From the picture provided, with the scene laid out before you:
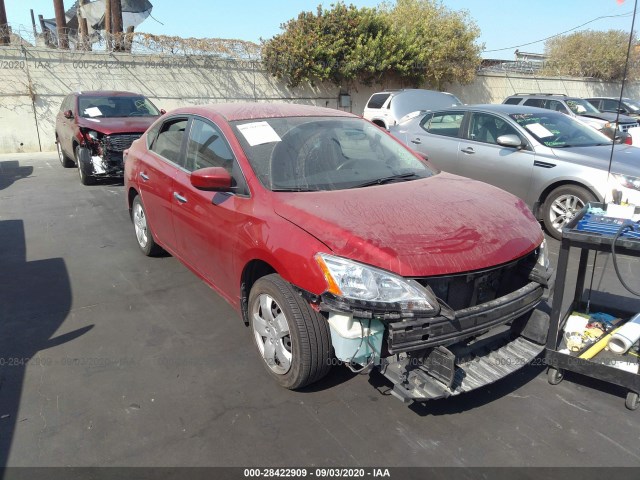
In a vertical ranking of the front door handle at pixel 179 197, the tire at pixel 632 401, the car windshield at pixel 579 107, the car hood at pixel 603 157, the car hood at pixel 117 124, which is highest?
the car windshield at pixel 579 107

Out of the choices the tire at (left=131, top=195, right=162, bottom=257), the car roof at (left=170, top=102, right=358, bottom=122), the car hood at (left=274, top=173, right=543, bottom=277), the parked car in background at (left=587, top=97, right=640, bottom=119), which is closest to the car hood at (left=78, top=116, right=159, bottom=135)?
the tire at (left=131, top=195, right=162, bottom=257)

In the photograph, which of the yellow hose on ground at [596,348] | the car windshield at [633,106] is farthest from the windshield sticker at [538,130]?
the car windshield at [633,106]

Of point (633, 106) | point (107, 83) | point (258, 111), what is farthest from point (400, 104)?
point (633, 106)

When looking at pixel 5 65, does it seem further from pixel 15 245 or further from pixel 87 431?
pixel 87 431

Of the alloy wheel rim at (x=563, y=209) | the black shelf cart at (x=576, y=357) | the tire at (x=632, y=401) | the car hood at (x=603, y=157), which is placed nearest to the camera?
the black shelf cart at (x=576, y=357)

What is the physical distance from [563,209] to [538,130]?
1.24 m

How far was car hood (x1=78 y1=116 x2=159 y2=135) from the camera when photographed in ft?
28.6

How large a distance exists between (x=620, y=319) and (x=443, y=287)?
1794 millimetres

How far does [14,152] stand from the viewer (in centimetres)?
1417

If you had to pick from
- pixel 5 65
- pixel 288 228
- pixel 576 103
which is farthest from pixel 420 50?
pixel 288 228

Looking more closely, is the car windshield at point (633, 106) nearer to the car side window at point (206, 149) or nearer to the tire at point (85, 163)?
the tire at point (85, 163)

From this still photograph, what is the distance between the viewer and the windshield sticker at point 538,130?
6.49 metres

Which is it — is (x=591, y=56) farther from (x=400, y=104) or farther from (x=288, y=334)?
(x=288, y=334)

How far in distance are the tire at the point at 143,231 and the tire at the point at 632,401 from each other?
14.2ft
